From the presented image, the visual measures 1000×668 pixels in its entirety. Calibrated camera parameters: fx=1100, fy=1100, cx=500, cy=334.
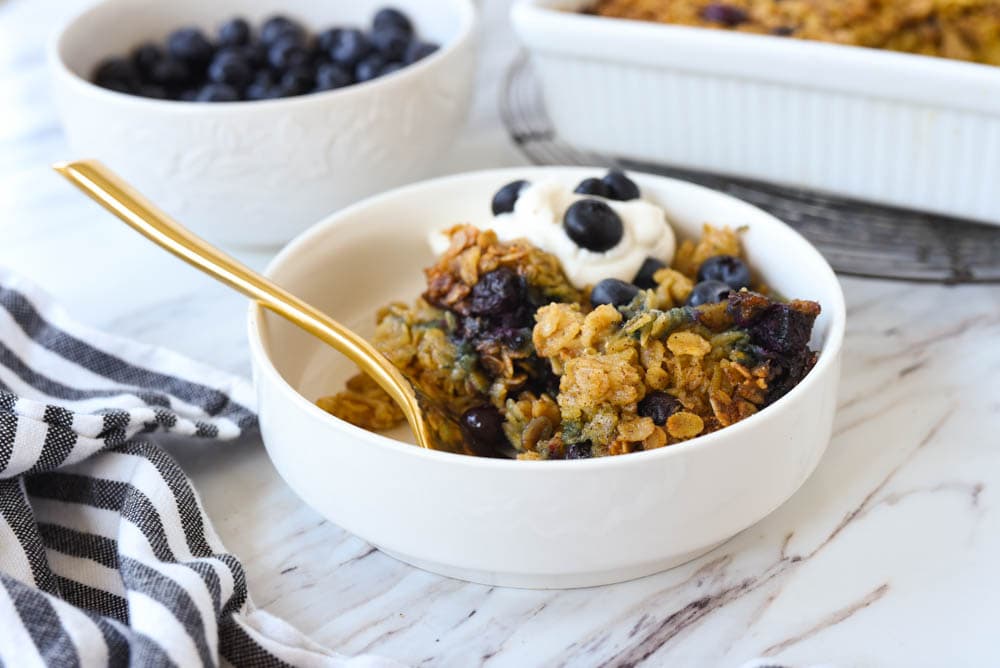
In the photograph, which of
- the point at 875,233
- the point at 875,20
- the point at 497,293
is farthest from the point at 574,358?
the point at 875,20

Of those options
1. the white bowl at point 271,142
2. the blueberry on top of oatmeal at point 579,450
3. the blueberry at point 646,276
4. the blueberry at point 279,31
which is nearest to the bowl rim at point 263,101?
the white bowl at point 271,142

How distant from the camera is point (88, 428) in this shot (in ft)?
Result: 3.76

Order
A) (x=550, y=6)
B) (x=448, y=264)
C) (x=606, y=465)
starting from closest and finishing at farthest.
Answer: (x=606, y=465)
(x=448, y=264)
(x=550, y=6)

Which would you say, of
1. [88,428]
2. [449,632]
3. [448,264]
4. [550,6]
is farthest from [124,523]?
[550,6]

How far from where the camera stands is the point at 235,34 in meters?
1.85

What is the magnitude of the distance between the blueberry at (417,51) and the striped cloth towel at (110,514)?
67 cm

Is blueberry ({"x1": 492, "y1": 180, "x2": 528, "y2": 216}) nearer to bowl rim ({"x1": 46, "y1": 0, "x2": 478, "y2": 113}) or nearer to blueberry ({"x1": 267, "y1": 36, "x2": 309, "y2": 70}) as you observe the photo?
bowl rim ({"x1": 46, "y1": 0, "x2": 478, "y2": 113})

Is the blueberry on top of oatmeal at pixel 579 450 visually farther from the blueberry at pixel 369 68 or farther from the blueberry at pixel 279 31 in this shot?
the blueberry at pixel 279 31

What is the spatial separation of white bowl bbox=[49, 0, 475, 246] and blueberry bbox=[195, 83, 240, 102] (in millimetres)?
127

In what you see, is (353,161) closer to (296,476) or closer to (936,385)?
(296,476)

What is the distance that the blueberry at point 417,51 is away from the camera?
176cm

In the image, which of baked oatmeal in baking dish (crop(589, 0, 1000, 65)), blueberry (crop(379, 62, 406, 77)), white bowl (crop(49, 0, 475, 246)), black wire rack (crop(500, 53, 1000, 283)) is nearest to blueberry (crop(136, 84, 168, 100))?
white bowl (crop(49, 0, 475, 246))

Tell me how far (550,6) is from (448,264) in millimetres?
648

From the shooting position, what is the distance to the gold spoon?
3.90ft
